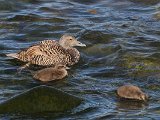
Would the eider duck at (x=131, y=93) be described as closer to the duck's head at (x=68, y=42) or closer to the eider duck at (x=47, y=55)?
the eider duck at (x=47, y=55)

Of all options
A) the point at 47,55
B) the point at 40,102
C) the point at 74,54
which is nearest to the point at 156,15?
the point at 74,54

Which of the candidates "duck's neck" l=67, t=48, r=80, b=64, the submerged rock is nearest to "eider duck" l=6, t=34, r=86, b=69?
"duck's neck" l=67, t=48, r=80, b=64

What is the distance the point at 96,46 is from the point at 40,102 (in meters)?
4.57

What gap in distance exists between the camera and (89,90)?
38.4ft

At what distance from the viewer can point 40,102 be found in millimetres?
10547

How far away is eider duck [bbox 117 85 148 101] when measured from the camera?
10.9 metres

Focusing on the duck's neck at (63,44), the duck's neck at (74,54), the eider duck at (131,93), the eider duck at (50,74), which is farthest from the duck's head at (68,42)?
the eider duck at (131,93)

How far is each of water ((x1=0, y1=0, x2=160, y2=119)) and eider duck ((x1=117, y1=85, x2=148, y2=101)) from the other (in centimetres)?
13

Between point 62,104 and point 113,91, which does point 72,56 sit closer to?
point 113,91

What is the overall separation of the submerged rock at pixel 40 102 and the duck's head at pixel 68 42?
3701 mm

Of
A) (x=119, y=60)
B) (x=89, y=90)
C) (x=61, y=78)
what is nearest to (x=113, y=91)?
(x=89, y=90)

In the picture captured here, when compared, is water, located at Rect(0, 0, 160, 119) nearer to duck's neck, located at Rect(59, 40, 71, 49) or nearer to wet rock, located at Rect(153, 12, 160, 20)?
wet rock, located at Rect(153, 12, 160, 20)

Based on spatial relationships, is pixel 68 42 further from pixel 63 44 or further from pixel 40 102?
pixel 40 102

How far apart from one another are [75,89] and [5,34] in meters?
4.33
